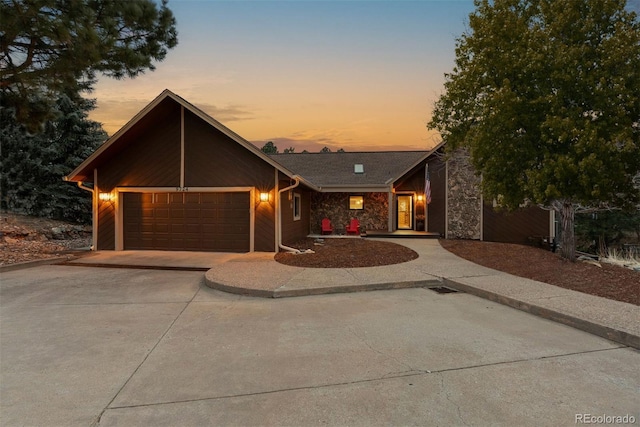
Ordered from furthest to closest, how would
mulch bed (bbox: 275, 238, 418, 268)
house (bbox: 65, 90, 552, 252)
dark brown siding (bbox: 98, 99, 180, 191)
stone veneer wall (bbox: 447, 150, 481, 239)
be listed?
stone veneer wall (bbox: 447, 150, 481, 239) → dark brown siding (bbox: 98, 99, 180, 191) → house (bbox: 65, 90, 552, 252) → mulch bed (bbox: 275, 238, 418, 268)

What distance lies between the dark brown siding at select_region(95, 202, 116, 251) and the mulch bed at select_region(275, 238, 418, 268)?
596 cm

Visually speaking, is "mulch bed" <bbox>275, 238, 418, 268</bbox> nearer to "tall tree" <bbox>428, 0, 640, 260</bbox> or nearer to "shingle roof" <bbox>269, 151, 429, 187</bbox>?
"tall tree" <bbox>428, 0, 640, 260</bbox>

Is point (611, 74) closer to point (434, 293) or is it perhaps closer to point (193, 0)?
point (434, 293)

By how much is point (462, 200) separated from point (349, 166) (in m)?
5.89

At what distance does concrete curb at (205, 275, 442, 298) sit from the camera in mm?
6361

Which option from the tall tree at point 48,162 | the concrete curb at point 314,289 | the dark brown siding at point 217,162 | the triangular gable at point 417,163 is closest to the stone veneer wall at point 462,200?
the triangular gable at point 417,163

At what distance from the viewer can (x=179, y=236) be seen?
12.0 metres

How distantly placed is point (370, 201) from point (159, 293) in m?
11.7

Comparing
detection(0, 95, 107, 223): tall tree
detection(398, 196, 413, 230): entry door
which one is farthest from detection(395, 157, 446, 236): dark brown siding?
detection(0, 95, 107, 223): tall tree

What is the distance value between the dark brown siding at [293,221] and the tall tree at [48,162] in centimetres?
1171

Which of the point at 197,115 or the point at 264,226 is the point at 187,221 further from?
the point at 197,115

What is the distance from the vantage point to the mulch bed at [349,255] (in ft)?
29.8

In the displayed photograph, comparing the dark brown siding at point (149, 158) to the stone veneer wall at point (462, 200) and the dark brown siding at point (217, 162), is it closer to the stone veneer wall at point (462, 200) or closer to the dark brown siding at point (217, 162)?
the dark brown siding at point (217, 162)

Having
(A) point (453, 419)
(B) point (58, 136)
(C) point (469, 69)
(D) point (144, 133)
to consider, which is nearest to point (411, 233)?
(C) point (469, 69)
